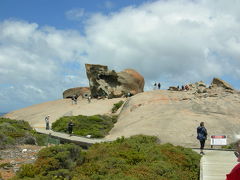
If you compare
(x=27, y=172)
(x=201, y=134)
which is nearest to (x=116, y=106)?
(x=201, y=134)

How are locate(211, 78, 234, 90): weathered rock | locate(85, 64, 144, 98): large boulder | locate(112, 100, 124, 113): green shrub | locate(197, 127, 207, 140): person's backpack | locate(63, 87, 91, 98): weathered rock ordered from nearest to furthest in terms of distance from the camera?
locate(197, 127, 207, 140): person's backpack, locate(112, 100, 124, 113): green shrub, locate(211, 78, 234, 90): weathered rock, locate(85, 64, 144, 98): large boulder, locate(63, 87, 91, 98): weathered rock

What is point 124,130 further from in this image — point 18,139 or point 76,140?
point 18,139

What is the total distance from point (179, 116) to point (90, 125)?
963 cm

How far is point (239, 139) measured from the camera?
3.86m

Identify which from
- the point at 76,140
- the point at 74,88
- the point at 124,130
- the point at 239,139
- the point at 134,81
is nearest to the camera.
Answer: the point at 239,139

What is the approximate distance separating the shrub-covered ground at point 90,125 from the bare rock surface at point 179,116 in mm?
1335

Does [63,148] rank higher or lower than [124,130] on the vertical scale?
lower

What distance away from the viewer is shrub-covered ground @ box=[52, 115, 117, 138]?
31516mm

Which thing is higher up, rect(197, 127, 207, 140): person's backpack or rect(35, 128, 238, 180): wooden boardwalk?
rect(197, 127, 207, 140): person's backpack

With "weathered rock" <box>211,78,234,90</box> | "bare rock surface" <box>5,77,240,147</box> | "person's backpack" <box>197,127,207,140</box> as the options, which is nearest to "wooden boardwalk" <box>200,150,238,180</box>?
"person's backpack" <box>197,127,207,140</box>

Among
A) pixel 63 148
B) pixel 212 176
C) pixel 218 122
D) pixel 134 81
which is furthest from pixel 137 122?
pixel 134 81

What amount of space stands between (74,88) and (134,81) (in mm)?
14770

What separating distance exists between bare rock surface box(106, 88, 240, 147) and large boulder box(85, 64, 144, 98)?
15.5 m

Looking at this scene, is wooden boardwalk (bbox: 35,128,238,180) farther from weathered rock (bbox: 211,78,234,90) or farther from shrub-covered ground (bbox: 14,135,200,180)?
weathered rock (bbox: 211,78,234,90)
